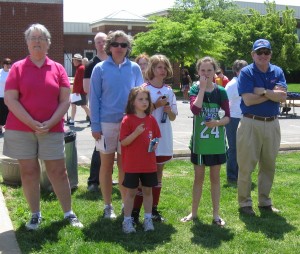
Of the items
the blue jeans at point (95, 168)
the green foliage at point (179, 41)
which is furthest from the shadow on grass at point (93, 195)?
the green foliage at point (179, 41)

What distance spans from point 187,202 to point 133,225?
52.2 inches

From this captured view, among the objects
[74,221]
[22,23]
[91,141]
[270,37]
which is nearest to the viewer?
[74,221]

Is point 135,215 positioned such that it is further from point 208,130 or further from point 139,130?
point 208,130

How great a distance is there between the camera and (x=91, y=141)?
40.0 feet

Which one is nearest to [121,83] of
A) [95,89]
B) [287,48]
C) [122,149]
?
[95,89]

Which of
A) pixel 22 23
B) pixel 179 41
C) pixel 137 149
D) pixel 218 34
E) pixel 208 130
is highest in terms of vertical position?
pixel 22 23

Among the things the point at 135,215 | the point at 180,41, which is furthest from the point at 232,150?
the point at 180,41

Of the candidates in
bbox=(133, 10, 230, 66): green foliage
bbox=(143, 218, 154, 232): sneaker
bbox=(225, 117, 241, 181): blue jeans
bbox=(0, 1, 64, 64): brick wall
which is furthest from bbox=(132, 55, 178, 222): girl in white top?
bbox=(133, 10, 230, 66): green foliage

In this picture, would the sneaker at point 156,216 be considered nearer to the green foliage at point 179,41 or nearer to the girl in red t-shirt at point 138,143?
the girl in red t-shirt at point 138,143

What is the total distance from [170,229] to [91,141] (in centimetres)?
694

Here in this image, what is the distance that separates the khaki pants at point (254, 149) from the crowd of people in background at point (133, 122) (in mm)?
12

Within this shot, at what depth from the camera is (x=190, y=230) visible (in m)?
5.45

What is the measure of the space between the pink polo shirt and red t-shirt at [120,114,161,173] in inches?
28.6

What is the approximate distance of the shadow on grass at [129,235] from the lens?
16.2ft
